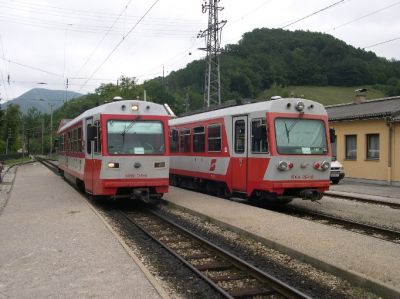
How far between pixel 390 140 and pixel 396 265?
57.4ft

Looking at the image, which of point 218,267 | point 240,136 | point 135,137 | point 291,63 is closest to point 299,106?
point 240,136

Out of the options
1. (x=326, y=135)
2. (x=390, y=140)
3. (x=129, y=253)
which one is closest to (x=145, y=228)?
(x=129, y=253)

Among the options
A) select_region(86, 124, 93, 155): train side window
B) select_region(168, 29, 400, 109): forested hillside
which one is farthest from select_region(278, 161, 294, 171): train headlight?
select_region(168, 29, 400, 109): forested hillside

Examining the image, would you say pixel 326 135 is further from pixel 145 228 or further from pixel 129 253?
pixel 129 253

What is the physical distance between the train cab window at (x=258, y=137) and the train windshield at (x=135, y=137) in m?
2.61

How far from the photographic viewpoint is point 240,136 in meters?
14.4

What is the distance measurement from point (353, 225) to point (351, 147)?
16.0 metres

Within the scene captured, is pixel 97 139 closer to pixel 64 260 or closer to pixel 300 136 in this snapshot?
pixel 300 136

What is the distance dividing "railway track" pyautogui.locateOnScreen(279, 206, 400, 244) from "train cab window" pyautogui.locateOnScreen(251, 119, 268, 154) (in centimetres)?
206

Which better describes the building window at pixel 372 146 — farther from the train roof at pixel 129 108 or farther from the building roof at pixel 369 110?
the train roof at pixel 129 108

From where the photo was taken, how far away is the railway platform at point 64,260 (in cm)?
618

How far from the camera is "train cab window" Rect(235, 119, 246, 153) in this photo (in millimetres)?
14180

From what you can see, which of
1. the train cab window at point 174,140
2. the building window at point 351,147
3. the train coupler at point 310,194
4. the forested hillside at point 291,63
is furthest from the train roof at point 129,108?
the forested hillside at point 291,63

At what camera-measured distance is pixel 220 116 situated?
51.3 feet
